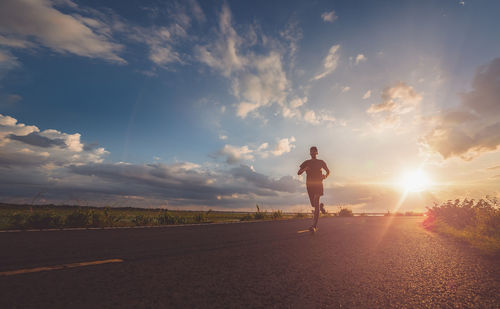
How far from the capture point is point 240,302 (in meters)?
2.13

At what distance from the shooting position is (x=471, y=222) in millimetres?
10352

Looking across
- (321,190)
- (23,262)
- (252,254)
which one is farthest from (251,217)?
(23,262)

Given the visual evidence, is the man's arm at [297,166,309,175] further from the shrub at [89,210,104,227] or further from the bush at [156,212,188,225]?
the shrub at [89,210,104,227]

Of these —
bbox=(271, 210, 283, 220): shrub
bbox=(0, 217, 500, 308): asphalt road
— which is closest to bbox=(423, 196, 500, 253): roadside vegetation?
bbox=(0, 217, 500, 308): asphalt road

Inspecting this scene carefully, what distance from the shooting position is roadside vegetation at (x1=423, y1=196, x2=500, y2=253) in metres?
6.62

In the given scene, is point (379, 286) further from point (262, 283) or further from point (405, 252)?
point (405, 252)

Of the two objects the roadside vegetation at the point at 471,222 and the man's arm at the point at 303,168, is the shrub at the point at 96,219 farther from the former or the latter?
the roadside vegetation at the point at 471,222

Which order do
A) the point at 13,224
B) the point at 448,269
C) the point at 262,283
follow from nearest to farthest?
the point at 262,283
the point at 448,269
the point at 13,224

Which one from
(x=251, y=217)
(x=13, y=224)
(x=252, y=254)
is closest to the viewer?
(x=252, y=254)

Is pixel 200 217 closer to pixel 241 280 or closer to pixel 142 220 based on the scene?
pixel 142 220

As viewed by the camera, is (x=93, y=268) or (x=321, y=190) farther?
(x=321, y=190)

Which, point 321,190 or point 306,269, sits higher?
point 321,190

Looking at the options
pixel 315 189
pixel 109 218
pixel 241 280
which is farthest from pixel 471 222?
pixel 109 218

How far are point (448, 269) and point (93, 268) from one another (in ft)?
15.7
